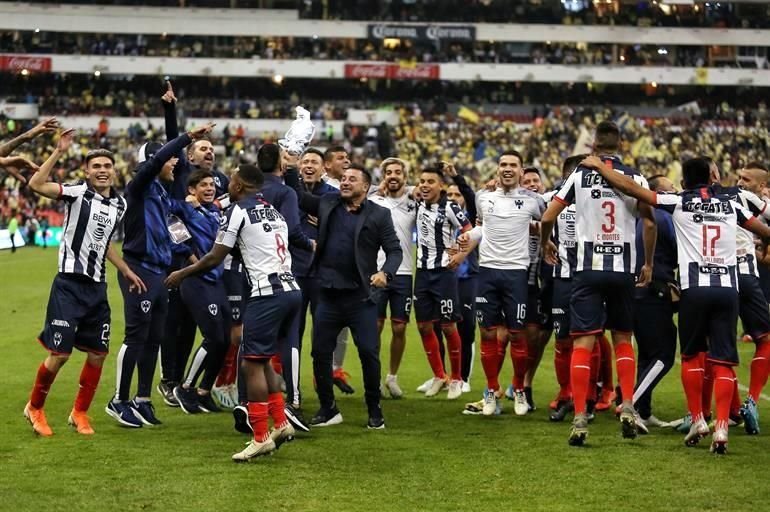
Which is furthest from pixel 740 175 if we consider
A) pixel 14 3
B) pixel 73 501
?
pixel 14 3

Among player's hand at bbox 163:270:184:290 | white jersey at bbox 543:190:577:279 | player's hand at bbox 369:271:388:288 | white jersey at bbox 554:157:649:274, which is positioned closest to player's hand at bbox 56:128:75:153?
player's hand at bbox 163:270:184:290

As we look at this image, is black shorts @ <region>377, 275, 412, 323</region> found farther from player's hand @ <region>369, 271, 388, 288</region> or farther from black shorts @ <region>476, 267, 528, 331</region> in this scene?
player's hand @ <region>369, 271, 388, 288</region>

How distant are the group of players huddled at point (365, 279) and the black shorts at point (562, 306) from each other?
1 cm

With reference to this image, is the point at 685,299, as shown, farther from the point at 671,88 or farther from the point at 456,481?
the point at 671,88

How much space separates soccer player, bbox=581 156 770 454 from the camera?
366 inches

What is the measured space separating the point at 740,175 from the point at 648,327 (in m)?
1.70

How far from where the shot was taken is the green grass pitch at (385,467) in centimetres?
753

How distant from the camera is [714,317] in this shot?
30.8ft

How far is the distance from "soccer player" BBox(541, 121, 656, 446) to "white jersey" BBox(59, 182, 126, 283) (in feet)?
11.9

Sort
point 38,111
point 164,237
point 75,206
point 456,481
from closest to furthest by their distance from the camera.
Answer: point 456,481, point 75,206, point 164,237, point 38,111

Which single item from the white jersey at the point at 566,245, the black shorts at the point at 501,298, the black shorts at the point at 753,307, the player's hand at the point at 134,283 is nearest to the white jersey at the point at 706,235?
the black shorts at the point at 753,307

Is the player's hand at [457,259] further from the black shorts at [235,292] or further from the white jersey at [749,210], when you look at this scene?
the white jersey at [749,210]

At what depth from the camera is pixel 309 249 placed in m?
10.2

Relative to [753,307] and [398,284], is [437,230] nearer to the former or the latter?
[398,284]
